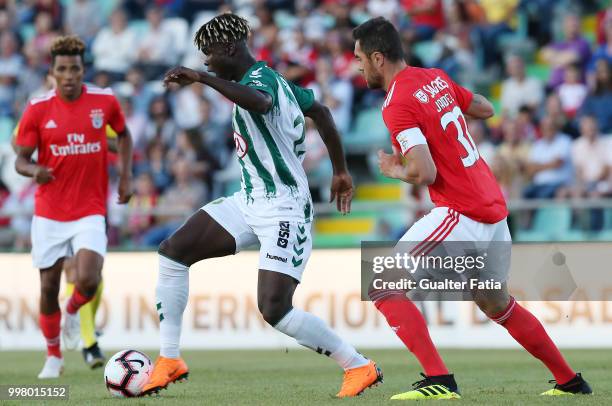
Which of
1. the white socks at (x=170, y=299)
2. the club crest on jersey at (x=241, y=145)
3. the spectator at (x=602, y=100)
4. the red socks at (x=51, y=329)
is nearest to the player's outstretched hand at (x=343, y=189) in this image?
the club crest on jersey at (x=241, y=145)

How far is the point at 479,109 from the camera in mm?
7613

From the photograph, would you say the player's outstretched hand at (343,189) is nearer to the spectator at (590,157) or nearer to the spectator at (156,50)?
the spectator at (590,157)

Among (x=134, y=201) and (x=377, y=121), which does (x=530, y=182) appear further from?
(x=134, y=201)

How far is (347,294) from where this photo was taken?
13969 mm

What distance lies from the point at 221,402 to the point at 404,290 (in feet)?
4.35

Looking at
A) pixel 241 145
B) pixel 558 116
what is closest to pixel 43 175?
pixel 241 145

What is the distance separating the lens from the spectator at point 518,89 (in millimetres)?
17031

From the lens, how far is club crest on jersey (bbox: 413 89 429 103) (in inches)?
281

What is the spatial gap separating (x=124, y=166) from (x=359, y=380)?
3911 mm

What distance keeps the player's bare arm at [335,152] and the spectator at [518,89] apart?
29.5ft

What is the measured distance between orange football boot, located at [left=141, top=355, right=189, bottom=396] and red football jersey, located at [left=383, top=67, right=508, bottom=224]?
205 centimetres

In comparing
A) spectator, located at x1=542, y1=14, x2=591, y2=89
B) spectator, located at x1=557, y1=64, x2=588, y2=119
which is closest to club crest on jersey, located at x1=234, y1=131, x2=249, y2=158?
spectator, located at x1=557, y1=64, x2=588, y2=119

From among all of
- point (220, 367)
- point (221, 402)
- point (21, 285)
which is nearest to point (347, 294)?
point (220, 367)

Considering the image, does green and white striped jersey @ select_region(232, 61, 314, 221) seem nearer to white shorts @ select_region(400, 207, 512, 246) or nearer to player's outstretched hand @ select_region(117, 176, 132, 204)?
white shorts @ select_region(400, 207, 512, 246)
